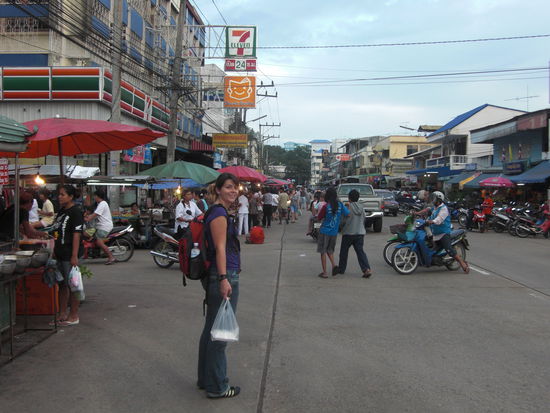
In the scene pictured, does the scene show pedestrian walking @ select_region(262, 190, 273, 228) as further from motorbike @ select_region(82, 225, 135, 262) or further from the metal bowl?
the metal bowl

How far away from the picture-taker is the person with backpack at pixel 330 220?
30.3ft

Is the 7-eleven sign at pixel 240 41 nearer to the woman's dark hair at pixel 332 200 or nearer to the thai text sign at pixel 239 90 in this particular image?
the thai text sign at pixel 239 90

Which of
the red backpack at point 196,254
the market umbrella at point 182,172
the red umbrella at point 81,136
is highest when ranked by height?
the red umbrella at point 81,136

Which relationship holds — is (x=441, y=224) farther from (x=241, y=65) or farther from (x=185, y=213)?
(x=241, y=65)

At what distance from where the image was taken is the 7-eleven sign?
2069 cm

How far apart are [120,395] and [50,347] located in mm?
1662

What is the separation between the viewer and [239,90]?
76.8 feet

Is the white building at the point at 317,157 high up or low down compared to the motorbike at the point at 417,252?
up

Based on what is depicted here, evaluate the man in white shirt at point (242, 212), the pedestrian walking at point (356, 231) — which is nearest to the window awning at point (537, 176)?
the man in white shirt at point (242, 212)

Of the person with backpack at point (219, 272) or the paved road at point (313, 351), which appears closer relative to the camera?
the person with backpack at point (219, 272)

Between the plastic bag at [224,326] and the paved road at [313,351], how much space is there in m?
0.62

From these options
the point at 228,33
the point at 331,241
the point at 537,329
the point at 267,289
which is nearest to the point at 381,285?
the point at 331,241

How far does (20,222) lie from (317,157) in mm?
168154

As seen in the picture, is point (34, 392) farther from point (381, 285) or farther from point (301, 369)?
point (381, 285)
